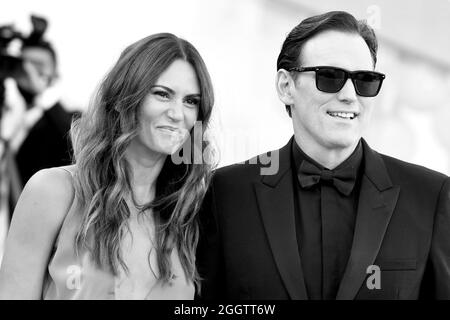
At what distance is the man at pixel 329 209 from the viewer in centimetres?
188

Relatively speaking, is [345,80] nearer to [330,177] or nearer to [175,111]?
[330,177]

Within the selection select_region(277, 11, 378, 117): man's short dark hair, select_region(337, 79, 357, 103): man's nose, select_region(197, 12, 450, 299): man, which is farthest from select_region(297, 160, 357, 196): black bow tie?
select_region(277, 11, 378, 117): man's short dark hair

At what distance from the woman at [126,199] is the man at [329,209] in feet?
0.38

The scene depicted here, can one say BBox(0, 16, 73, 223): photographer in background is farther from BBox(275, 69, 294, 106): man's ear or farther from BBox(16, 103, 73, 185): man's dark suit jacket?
BBox(275, 69, 294, 106): man's ear

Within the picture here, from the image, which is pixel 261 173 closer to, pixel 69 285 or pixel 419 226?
pixel 419 226

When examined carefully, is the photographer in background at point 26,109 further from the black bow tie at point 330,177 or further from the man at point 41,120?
the black bow tie at point 330,177

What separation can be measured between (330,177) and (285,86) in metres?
0.35

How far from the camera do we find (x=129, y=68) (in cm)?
212

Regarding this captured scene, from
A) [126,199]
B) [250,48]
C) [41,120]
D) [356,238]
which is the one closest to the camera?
[356,238]

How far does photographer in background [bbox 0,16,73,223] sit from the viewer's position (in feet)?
13.8

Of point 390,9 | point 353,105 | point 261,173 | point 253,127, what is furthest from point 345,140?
point 390,9

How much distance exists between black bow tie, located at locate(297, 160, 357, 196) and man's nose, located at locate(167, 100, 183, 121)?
409 millimetres

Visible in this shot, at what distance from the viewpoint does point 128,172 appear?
217 cm

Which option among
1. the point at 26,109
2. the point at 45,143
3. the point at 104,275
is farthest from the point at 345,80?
the point at 26,109
